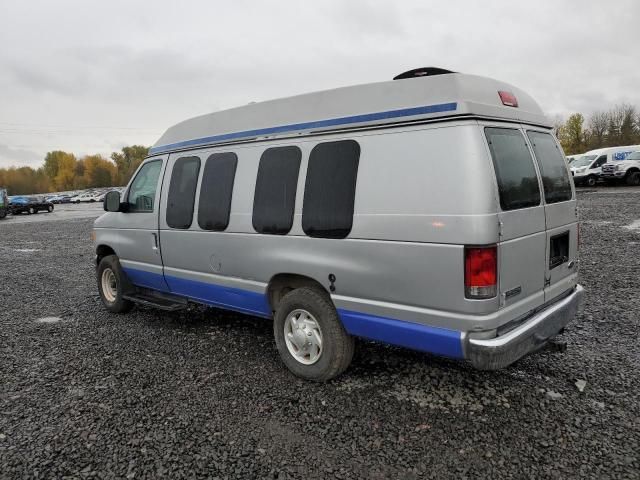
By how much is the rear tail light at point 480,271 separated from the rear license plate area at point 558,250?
0.99 metres

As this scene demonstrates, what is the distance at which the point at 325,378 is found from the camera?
397 cm

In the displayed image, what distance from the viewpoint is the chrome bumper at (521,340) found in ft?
10.3

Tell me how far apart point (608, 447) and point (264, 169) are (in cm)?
336

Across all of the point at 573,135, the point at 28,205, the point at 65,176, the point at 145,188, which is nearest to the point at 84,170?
the point at 65,176

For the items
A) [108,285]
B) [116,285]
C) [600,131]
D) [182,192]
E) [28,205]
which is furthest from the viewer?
[600,131]

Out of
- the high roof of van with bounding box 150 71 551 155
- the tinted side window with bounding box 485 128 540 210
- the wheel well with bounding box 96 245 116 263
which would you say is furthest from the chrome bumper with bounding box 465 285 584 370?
the wheel well with bounding box 96 245 116 263

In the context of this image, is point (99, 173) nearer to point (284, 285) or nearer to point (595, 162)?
point (595, 162)

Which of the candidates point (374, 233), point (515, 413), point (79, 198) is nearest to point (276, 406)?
point (374, 233)

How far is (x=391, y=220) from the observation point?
343cm

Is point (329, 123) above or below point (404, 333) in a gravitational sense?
above

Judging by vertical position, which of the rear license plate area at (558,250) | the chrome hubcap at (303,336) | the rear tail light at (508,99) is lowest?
the chrome hubcap at (303,336)

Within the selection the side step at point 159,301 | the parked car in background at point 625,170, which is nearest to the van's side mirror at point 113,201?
the side step at point 159,301

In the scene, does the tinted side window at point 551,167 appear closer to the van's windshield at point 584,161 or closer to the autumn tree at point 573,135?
the van's windshield at point 584,161

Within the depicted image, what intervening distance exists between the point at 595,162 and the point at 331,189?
1099 inches
